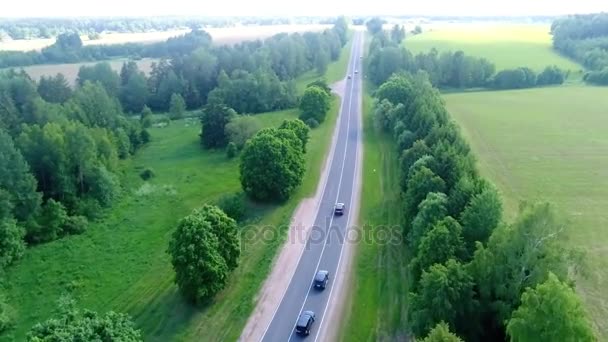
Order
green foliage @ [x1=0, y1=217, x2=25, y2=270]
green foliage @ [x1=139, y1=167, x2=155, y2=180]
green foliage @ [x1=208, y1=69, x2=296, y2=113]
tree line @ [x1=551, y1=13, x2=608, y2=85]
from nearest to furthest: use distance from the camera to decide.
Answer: green foliage @ [x1=0, y1=217, x2=25, y2=270] < green foliage @ [x1=139, y1=167, x2=155, y2=180] < green foliage @ [x1=208, y1=69, x2=296, y2=113] < tree line @ [x1=551, y1=13, x2=608, y2=85]

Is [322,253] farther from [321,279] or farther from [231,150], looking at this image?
[231,150]

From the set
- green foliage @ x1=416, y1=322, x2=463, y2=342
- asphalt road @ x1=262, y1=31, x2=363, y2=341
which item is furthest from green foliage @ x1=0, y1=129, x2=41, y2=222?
green foliage @ x1=416, y1=322, x2=463, y2=342

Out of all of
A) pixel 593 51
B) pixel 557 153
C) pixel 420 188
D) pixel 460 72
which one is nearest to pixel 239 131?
pixel 420 188

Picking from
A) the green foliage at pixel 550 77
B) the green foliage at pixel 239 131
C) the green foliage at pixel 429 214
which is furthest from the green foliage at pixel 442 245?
the green foliage at pixel 550 77

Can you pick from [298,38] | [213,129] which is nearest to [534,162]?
[213,129]

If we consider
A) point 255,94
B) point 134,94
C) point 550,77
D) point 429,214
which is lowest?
point 134,94

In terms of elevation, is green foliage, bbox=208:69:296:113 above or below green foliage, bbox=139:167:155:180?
above

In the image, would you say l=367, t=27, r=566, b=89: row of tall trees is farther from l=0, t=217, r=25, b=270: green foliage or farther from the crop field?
l=0, t=217, r=25, b=270: green foliage
